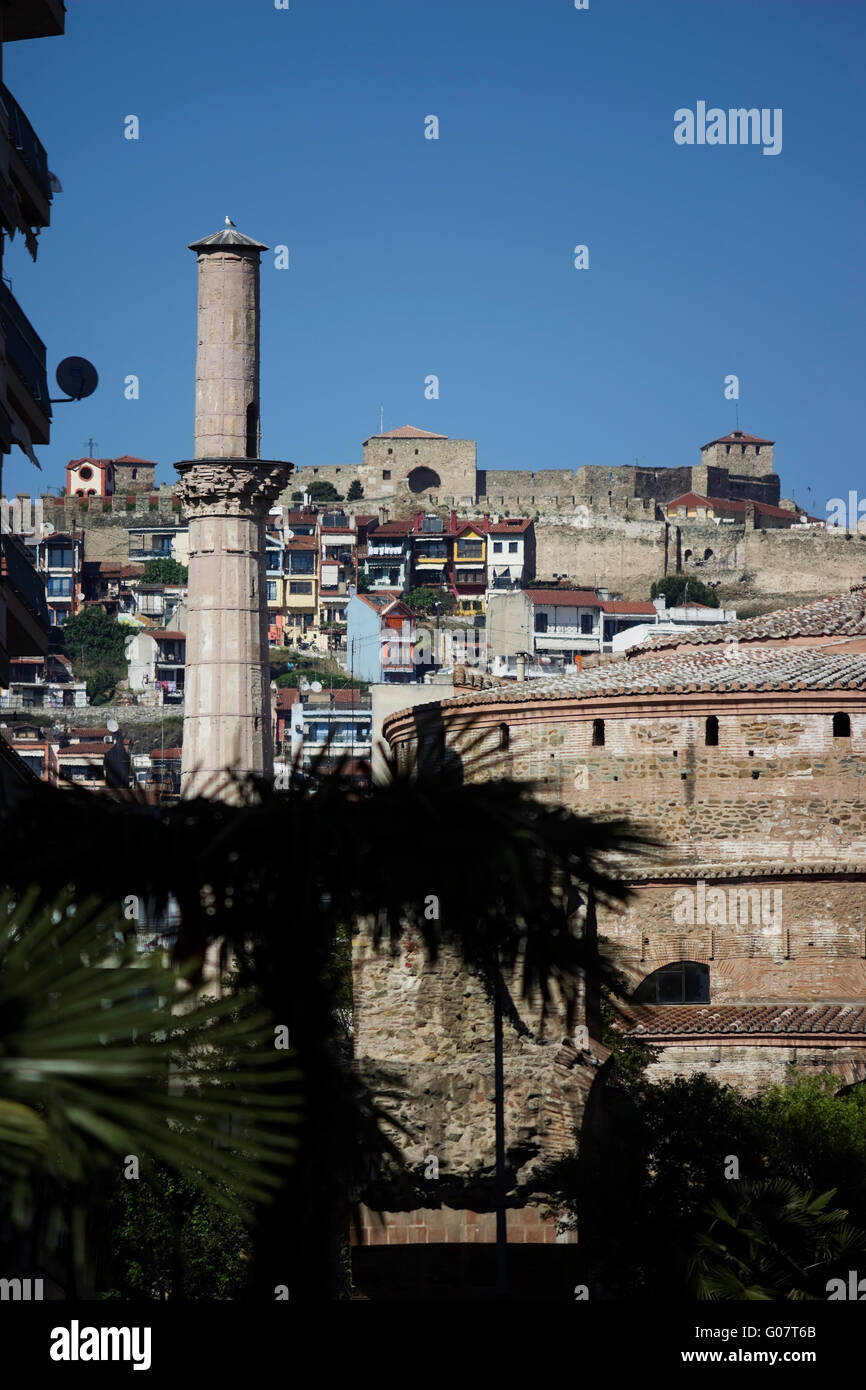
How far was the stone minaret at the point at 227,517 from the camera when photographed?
82.9ft

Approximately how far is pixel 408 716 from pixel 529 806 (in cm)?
2059

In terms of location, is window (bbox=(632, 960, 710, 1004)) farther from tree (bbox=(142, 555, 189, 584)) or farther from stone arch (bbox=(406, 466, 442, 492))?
stone arch (bbox=(406, 466, 442, 492))

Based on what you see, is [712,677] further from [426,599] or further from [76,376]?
[426,599]

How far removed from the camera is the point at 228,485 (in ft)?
85.4

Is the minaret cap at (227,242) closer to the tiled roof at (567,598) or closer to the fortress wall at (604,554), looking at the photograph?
the tiled roof at (567,598)

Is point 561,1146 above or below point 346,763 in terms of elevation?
below

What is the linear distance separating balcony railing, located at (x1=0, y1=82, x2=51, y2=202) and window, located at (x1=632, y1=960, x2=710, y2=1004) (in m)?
13.3

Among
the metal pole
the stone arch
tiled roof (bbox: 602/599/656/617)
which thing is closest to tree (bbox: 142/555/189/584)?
the stone arch

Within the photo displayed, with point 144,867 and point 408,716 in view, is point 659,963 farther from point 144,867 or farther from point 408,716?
point 144,867

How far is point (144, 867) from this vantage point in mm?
6246

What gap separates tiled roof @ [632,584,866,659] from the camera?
29.9 metres

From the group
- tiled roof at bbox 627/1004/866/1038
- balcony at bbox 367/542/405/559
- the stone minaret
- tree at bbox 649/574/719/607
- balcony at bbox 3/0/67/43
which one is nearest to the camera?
balcony at bbox 3/0/67/43

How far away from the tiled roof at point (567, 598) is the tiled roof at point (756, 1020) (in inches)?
3644
